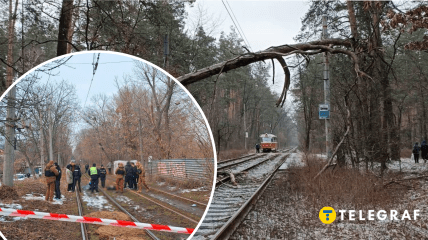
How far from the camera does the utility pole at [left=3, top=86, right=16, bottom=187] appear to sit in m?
1.53

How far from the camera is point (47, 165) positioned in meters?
1.62

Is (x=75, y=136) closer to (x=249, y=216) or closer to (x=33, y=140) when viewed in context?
(x=33, y=140)

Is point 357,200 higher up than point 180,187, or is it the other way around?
point 180,187

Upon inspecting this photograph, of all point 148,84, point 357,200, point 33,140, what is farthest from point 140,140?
point 357,200

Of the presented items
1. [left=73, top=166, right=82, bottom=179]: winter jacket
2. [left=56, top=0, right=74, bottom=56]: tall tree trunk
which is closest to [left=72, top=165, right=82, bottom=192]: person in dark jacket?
[left=73, top=166, right=82, bottom=179]: winter jacket

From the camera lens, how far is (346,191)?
9.10 metres

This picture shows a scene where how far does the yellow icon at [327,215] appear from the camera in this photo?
712 cm

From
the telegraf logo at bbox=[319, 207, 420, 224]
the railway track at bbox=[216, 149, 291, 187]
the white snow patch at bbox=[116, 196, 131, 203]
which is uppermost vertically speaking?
the white snow patch at bbox=[116, 196, 131, 203]

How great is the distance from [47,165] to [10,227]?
31cm

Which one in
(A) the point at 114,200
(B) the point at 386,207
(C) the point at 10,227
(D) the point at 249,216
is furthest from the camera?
(B) the point at 386,207

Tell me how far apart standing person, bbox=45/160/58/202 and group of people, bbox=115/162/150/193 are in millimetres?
282

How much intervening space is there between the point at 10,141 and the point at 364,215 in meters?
7.59

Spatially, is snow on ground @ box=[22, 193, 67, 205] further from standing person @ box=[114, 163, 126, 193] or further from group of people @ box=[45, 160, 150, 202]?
standing person @ box=[114, 163, 126, 193]

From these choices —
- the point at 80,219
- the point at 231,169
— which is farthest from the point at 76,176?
the point at 231,169
